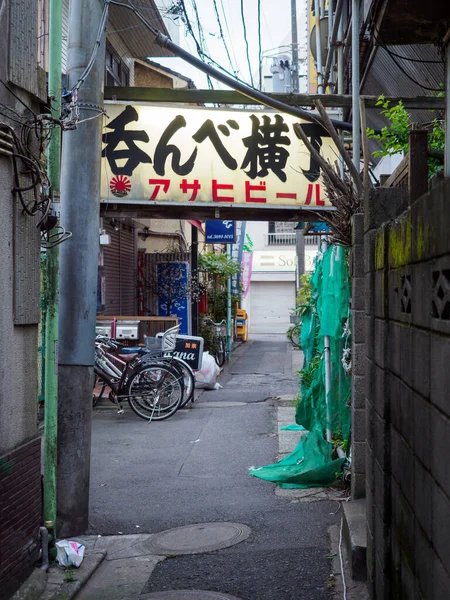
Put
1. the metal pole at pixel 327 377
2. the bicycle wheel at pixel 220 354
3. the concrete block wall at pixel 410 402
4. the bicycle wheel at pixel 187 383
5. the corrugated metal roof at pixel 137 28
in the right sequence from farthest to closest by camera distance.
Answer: the bicycle wheel at pixel 220 354
the corrugated metal roof at pixel 137 28
the bicycle wheel at pixel 187 383
the metal pole at pixel 327 377
the concrete block wall at pixel 410 402

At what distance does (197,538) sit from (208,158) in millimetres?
5415

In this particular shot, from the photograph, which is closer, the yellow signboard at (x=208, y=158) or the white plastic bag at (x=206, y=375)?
the yellow signboard at (x=208, y=158)

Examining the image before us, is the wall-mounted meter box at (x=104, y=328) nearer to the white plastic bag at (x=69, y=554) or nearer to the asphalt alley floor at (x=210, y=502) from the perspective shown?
the asphalt alley floor at (x=210, y=502)

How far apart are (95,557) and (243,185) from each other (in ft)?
18.2

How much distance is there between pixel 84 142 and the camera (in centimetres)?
703

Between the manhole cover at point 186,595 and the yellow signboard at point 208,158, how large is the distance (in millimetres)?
5603

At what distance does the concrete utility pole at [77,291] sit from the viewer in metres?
6.86

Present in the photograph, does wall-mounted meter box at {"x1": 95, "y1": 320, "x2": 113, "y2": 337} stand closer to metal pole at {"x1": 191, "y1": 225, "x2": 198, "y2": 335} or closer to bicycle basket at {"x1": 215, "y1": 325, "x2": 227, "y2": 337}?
metal pole at {"x1": 191, "y1": 225, "x2": 198, "y2": 335}

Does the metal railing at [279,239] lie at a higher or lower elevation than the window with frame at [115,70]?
lower

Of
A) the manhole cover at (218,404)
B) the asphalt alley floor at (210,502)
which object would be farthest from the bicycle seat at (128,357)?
the manhole cover at (218,404)

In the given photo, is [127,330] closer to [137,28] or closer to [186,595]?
[137,28]

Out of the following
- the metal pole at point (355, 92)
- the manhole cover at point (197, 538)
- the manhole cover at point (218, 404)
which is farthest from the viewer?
the manhole cover at point (218, 404)

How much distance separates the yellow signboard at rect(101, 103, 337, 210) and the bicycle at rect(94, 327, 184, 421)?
13.5 ft

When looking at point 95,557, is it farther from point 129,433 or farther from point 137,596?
point 129,433
